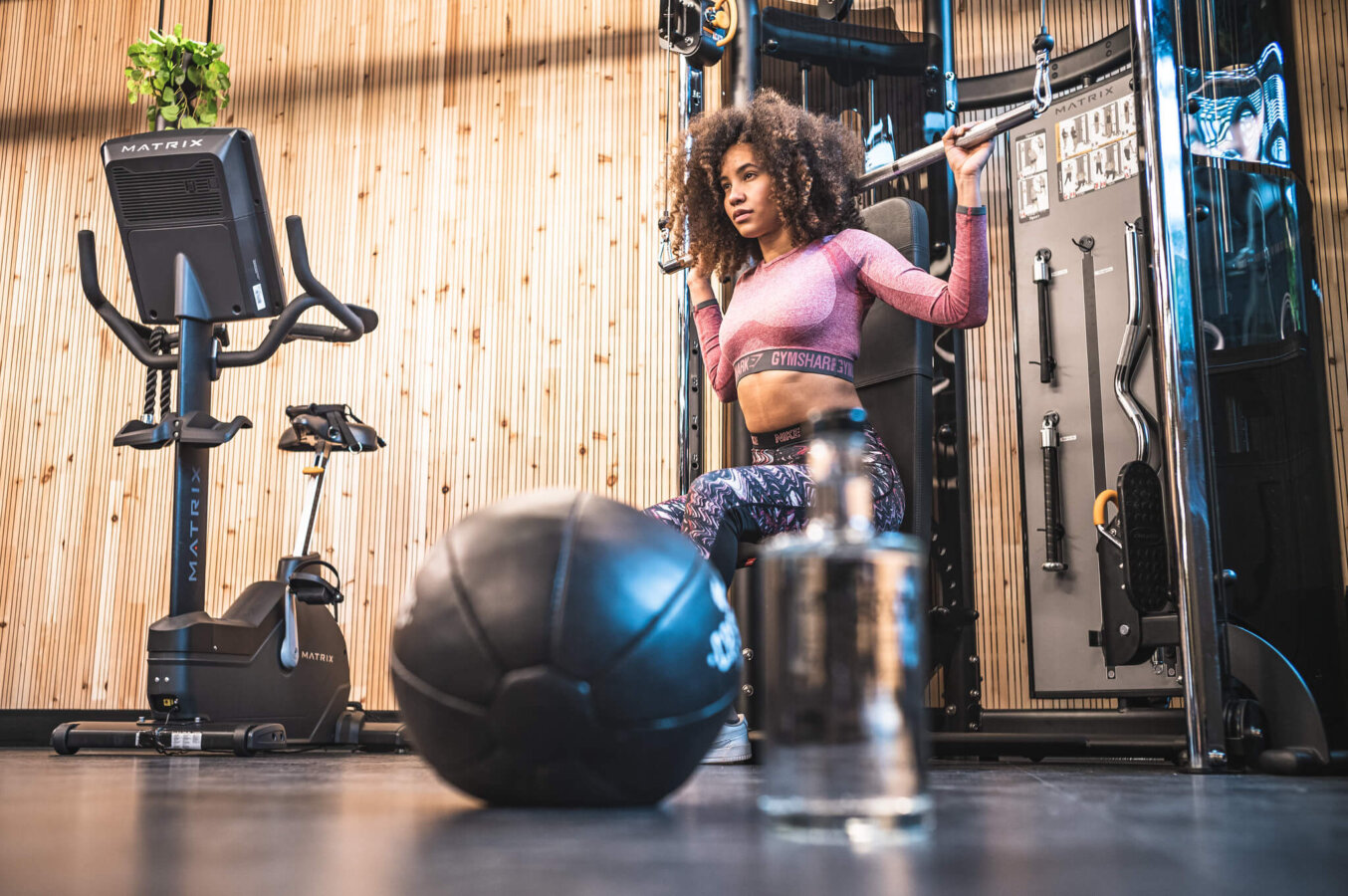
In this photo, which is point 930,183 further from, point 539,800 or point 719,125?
point 539,800

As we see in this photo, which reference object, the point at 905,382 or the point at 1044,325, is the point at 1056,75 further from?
the point at 905,382

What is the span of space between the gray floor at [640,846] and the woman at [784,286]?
0.92 m

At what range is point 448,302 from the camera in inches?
185

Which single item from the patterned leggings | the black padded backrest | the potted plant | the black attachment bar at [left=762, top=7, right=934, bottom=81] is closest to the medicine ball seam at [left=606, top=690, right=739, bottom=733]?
the patterned leggings

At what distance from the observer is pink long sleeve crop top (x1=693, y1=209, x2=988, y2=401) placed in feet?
7.44

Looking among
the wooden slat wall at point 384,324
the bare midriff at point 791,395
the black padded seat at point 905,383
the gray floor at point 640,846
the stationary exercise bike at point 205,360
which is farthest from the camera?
the wooden slat wall at point 384,324

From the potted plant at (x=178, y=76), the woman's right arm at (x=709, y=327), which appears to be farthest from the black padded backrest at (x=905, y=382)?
the potted plant at (x=178, y=76)

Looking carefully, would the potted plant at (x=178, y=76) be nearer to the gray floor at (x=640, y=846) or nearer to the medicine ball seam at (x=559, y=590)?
the gray floor at (x=640, y=846)

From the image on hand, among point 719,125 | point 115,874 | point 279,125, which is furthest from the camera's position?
point 279,125

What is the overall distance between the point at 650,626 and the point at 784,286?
1.58m

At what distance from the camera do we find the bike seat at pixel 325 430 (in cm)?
358

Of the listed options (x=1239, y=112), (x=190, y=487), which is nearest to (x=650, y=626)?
(x=1239, y=112)

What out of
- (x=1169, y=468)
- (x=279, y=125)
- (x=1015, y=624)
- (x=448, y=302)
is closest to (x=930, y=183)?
(x=1169, y=468)

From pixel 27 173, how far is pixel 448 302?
7.55 ft
